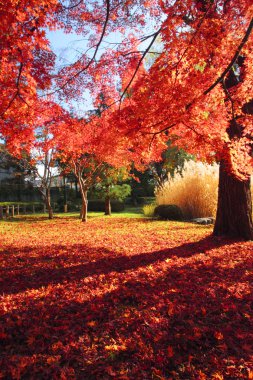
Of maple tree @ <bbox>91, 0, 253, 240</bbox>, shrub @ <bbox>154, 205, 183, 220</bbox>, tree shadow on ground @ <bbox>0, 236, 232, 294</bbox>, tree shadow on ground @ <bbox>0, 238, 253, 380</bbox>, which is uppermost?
maple tree @ <bbox>91, 0, 253, 240</bbox>

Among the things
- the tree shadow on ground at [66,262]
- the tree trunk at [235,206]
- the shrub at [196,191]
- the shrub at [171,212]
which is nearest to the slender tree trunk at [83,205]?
the shrub at [171,212]

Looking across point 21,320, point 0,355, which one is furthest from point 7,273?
point 0,355

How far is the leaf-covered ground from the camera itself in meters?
1.83

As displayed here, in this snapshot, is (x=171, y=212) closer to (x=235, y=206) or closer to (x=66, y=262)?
(x=235, y=206)

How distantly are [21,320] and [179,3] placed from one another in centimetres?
409

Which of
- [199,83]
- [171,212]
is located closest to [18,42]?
[199,83]

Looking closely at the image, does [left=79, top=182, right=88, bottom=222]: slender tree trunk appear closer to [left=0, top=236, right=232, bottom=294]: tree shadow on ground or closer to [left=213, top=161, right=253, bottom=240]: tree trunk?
[left=0, top=236, right=232, bottom=294]: tree shadow on ground

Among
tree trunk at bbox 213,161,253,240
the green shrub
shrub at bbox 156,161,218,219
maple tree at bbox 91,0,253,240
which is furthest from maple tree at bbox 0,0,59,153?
the green shrub

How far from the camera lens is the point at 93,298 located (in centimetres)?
291

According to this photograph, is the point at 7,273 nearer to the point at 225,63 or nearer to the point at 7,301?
the point at 7,301

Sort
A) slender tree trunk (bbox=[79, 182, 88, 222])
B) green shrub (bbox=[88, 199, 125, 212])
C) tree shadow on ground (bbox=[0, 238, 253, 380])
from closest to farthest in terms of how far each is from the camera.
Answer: tree shadow on ground (bbox=[0, 238, 253, 380])
slender tree trunk (bbox=[79, 182, 88, 222])
green shrub (bbox=[88, 199, 125, 212])

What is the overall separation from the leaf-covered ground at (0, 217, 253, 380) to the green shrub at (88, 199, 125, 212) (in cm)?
1355

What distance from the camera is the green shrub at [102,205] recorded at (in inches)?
720

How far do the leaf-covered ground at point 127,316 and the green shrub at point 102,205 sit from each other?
13553mm
